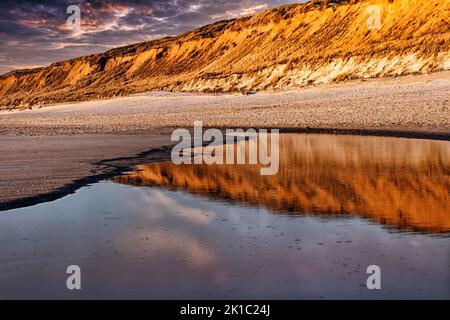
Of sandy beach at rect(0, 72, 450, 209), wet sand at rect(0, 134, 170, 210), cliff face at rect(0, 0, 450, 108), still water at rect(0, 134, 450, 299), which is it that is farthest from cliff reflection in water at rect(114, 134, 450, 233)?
cliff face at rect(0, 0, 450, 108)

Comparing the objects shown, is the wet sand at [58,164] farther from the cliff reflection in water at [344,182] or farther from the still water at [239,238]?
the cliff reflection in water at [344,182]

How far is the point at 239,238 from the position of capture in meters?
8.86

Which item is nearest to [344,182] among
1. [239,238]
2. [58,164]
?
Answer: [239,238]

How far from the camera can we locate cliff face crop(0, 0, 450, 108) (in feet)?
213

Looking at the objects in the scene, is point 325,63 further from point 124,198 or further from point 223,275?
point 223,275

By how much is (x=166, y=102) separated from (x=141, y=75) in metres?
65.3

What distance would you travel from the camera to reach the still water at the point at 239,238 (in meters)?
6.72

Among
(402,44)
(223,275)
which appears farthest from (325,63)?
(223,275)

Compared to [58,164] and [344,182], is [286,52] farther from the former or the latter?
[344,182]

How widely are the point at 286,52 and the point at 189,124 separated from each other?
5140cm

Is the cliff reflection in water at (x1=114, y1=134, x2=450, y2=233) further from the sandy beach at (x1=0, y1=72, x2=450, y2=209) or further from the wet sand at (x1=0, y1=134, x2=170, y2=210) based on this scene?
the sandy beach at (x1=0, y1=72, x2=450, y2=209)
